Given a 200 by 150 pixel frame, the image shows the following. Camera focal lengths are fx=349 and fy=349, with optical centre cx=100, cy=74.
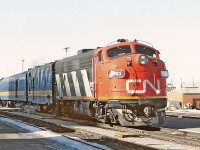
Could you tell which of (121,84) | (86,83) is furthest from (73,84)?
(121,84)

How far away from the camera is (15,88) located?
38.4 meters

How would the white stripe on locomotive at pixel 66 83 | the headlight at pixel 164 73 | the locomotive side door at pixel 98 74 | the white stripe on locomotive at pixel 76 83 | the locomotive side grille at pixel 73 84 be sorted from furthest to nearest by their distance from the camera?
the white stripe on locomotive at pixel 66 83 → the white stripe on locomotive at pixel 76 83 → the locomotive side grille at pixel 73 84 → the locomotive side door at pixel 98 74 → the headlight at pixel 164 73

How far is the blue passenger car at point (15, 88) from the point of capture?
113ft

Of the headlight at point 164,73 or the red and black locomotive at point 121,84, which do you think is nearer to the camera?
the red and black locomotive at point 121,84

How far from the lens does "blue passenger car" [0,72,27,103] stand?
1358 inches

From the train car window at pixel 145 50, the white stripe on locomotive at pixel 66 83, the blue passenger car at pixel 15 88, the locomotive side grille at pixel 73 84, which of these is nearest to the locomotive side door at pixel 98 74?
the locomotive side grille at pixel 73 84

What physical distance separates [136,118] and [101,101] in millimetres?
2125

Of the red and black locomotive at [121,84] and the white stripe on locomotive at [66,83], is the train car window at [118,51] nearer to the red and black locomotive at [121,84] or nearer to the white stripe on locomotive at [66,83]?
the red and black locomotive at [121,84]

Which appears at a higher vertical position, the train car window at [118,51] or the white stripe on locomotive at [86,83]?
the train car window at [118,51]

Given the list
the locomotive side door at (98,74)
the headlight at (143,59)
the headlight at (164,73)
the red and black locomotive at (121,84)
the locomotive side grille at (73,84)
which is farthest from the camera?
the locomotive side grille at (73,84)

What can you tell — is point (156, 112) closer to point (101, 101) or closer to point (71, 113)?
point (101, 101)

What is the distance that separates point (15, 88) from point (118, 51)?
2420 centimetres

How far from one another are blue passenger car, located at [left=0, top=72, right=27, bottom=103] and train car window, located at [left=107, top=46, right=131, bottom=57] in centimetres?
1881

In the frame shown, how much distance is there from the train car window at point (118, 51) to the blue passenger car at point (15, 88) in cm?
1881
